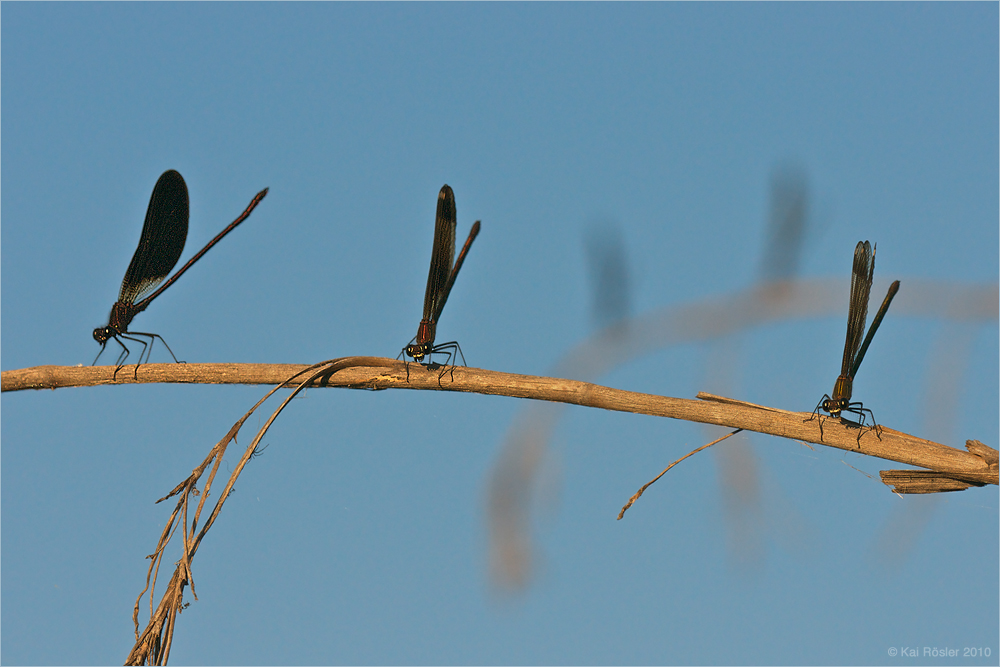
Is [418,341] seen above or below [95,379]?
above

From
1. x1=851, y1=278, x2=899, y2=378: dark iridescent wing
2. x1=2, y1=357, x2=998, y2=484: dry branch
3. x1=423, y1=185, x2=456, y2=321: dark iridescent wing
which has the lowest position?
x1=2, y1=357, x2=998, y2=484: dry branch

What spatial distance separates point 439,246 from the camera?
21.6 feet

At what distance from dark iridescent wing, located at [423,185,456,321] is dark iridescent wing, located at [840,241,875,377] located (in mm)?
3047

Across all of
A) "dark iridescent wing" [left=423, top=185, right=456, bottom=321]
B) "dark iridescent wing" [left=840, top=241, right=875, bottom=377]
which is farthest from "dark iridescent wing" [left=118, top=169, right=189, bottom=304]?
"dark iridescent wing" [left=840, top=241, right=875, bottom=377]

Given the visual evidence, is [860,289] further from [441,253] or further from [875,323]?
[441,253]

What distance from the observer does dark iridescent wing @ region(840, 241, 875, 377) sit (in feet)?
19.3

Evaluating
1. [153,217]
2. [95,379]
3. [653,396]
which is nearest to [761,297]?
[653,396]

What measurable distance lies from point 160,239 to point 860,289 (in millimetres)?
6043

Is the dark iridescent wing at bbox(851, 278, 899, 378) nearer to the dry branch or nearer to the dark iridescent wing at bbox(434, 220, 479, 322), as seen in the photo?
the dry branch

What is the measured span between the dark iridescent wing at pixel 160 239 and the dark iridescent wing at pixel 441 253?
261 centimetres

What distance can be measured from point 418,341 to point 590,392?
2293 mm

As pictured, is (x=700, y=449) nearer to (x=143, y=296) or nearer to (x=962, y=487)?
(x=962, y=487)

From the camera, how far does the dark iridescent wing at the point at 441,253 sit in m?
6.53

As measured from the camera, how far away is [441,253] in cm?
662
